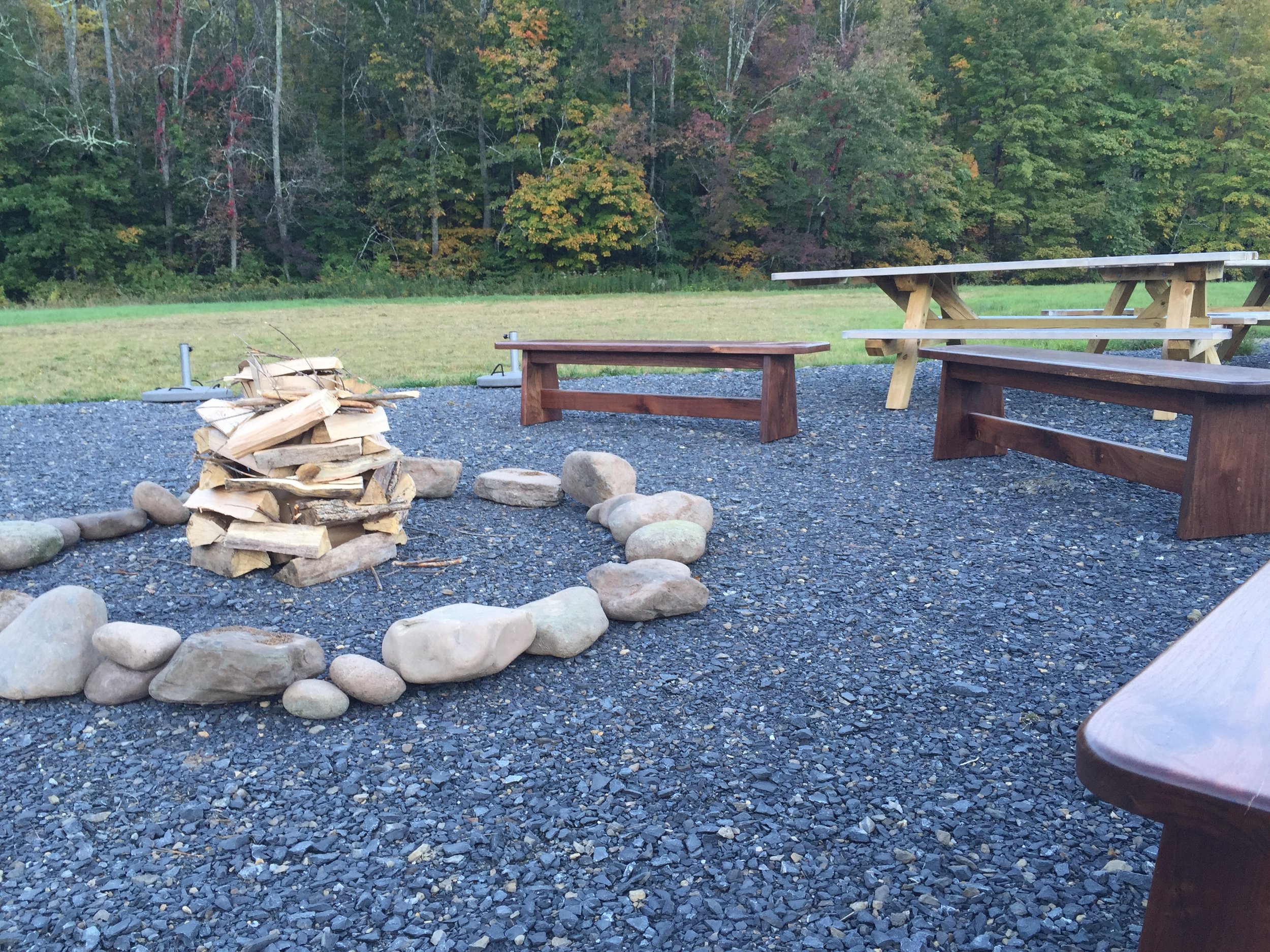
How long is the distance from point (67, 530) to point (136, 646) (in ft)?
4.59

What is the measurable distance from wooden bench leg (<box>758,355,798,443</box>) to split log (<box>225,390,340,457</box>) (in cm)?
244

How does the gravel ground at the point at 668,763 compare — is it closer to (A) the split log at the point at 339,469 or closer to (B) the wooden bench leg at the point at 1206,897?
(A) the split log at the point at 339,469

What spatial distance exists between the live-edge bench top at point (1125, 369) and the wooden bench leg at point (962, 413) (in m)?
0.14

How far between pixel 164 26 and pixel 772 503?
88.9 ft

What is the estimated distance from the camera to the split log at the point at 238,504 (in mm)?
3082

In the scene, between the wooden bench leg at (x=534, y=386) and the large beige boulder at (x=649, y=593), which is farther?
the wooden bench leg at (x=534, y=386)

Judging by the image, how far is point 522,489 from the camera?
→ 3.90m

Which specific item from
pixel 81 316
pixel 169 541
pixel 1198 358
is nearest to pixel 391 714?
pixel 169 541

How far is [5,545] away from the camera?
320cm

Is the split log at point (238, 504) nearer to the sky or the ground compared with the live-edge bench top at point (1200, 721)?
nearer to the ground

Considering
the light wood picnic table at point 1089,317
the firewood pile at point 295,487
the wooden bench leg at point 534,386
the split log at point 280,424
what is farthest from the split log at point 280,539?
the light wood picnic table at point 1089,317

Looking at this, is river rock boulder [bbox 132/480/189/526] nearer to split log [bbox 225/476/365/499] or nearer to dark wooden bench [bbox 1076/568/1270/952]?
split log [bbox 225/476/365/499]

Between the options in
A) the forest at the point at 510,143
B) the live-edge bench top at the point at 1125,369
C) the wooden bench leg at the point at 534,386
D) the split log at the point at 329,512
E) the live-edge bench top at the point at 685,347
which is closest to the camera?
the live-edge bench top at the point at 1125,369

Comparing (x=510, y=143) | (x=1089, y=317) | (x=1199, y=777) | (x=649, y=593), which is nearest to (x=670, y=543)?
(x=649, y=593)
